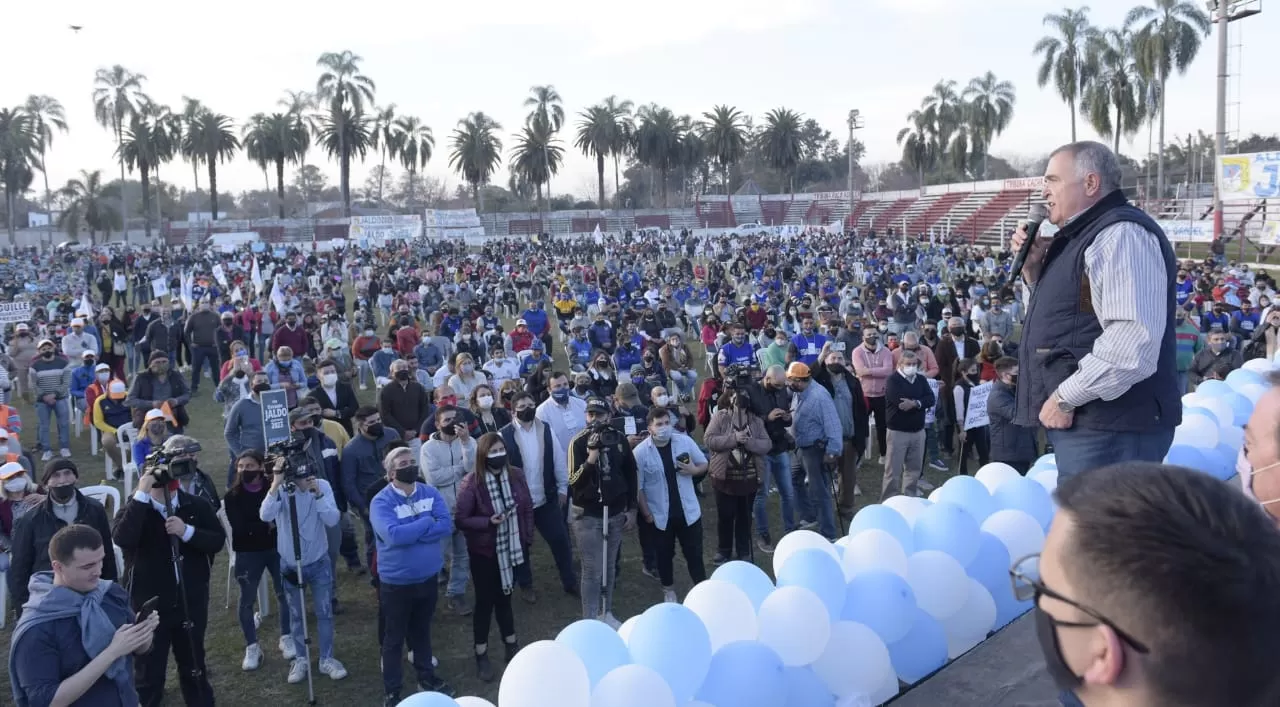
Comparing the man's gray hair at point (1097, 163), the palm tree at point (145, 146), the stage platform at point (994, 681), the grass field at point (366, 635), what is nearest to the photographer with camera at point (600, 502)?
the grass field at point (366, 635)

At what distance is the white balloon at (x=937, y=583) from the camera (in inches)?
175

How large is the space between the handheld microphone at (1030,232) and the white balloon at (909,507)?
2.22 meters

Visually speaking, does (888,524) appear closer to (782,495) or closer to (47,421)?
(782,495)

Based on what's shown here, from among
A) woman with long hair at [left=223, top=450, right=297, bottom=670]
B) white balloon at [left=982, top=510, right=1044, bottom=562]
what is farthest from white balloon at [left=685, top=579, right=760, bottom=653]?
woman with long hair at [left=223, top=450, right=297, bottom=670]

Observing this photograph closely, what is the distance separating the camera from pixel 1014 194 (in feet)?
164

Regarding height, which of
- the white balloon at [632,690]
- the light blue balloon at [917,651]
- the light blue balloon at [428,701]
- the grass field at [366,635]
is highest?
the light blue balloon at [428,701]

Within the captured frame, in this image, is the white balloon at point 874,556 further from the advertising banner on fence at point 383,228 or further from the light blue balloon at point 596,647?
the advertising banner on fence at point 383,228

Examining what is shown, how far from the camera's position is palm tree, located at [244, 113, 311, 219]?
216 ft

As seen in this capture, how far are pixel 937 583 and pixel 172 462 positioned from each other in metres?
4.54

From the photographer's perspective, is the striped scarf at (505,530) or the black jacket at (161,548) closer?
the black jacket at (161,548)

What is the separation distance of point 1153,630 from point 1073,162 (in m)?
2.17

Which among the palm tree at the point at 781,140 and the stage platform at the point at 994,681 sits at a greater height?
the palm tree at the point at 781,140

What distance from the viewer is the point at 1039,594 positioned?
1236 millimetres

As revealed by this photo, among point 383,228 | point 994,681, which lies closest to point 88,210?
point 383,228
